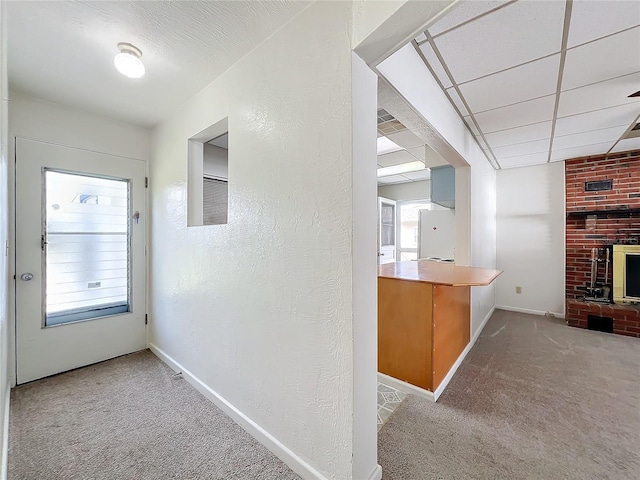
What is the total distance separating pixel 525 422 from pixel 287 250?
205cm

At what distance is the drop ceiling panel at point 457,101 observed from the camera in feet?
7.31

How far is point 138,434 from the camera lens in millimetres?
1755

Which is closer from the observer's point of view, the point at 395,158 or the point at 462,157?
the point at 462,157

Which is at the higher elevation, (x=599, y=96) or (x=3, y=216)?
(x=599, y=96)

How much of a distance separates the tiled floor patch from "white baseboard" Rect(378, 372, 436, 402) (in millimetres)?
32

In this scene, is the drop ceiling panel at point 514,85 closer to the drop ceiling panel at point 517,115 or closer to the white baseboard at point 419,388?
the drop ceiling panel at point 517,115

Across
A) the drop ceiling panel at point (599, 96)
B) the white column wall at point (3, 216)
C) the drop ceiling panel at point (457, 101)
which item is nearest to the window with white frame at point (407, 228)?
the drop ceiling panel at point (457, 101)

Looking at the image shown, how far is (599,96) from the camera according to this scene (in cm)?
225

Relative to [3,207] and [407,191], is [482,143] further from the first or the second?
[3,207]

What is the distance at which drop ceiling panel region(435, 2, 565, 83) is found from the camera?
144 cm

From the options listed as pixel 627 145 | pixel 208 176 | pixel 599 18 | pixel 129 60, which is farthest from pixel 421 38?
pixel 627 145

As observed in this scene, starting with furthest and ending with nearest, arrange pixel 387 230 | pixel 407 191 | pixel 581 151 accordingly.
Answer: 1. pixel 407 191
2. pixel 387 230
3. pixel 581 151

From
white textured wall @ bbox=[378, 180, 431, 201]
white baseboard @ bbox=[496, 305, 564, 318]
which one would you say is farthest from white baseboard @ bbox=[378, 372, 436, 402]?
white textured wall @ bbox=[378, 180, 431, 201]

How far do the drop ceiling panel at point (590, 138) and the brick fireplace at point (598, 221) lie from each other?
2.32 ft
